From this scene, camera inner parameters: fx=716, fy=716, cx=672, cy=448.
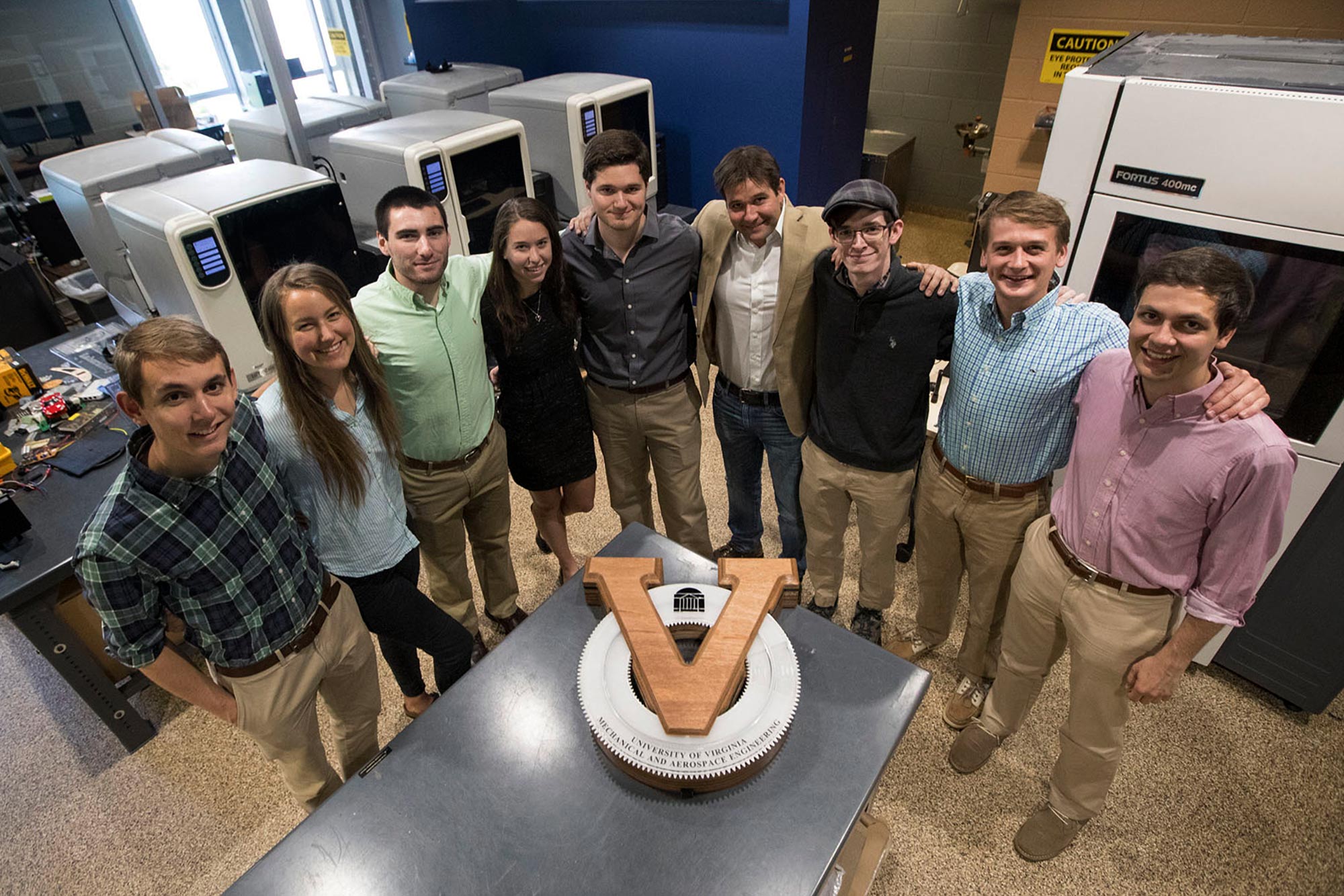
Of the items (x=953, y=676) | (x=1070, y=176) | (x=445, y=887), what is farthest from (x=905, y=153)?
(x=445, y=887)

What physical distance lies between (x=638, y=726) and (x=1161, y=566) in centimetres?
113

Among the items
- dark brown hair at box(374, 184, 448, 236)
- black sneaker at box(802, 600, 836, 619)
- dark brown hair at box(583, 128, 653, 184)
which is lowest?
black sneaker at box(802, 600, 836, 619)

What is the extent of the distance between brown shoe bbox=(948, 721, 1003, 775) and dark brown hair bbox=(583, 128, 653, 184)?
6.01 feet

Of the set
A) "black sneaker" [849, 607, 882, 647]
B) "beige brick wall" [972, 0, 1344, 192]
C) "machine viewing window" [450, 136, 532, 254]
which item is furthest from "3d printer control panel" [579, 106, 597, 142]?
"black sneaker" [849, 607, 882, 647]

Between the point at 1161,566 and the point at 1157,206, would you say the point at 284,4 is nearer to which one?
the point at 1157,206

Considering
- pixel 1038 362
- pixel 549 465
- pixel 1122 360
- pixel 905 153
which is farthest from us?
pixel 905 153

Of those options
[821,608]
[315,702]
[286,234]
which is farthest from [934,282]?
[286,234]

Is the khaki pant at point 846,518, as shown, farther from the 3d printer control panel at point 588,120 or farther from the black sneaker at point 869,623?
the 3d printer control panel at point 588,120

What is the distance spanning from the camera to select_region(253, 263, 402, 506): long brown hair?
147 centimetres

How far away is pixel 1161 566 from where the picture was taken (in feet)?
4.83

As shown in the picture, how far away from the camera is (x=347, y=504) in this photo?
1619 mm

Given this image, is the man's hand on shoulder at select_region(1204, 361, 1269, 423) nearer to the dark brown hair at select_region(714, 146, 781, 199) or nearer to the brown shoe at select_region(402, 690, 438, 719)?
the dark brown hair at select_region(714, 146, 781, 199)

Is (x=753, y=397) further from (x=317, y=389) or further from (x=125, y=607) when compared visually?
(x=125, y=607)

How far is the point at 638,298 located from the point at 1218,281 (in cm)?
135
